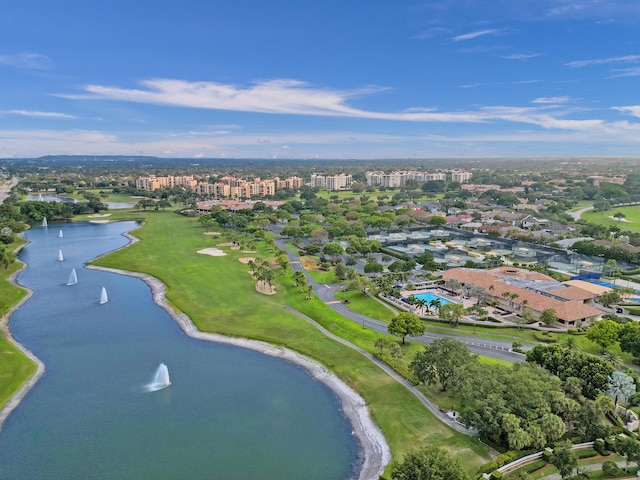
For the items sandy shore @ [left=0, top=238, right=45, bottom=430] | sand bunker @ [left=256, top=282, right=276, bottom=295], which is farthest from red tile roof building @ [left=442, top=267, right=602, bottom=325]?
sandy shore @ [left=0, top=238, right=45, bottom=430]

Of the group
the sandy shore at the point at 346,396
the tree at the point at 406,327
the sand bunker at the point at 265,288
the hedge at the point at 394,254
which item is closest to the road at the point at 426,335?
the tree at the point at 406,327

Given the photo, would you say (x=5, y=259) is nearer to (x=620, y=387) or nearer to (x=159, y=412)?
(x=159, y=412)

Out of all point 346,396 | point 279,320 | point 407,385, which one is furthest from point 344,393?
point 279,320

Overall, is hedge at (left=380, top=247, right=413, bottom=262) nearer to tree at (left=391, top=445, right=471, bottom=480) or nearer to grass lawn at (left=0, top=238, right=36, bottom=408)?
grass lawn at (left=0, top=238, right=36, bottom=408)

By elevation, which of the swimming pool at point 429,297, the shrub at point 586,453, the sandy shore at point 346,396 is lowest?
the sandy shore at point 346,396

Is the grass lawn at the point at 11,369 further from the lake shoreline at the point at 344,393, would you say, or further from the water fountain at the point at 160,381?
the lake shoreline at the point at 344,393

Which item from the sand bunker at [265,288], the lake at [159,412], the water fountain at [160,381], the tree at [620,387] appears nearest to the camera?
the lake at [159,412]
